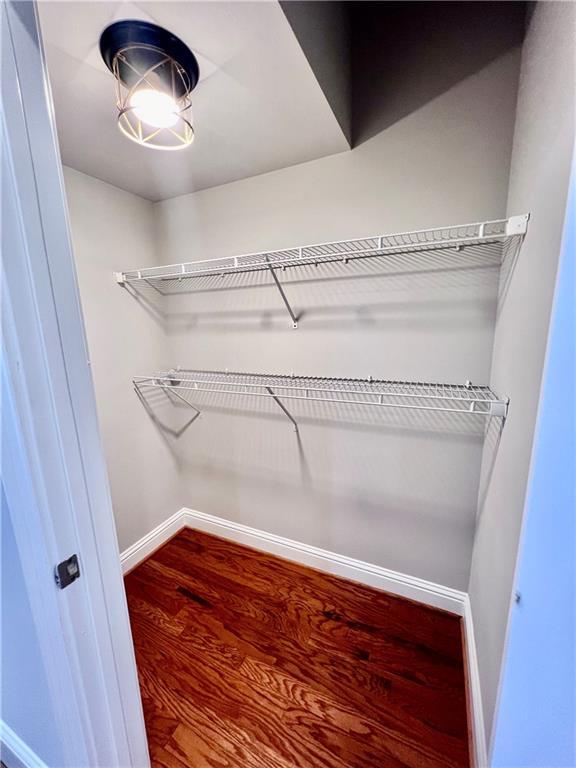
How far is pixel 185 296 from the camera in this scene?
185 cm

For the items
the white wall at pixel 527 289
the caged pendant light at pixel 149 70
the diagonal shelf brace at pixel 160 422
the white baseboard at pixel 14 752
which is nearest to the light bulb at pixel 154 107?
the caged pendant light at pixel 149 70

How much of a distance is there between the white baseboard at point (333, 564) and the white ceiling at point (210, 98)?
6.61 ft

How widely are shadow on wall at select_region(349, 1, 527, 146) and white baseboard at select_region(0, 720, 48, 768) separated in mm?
2464

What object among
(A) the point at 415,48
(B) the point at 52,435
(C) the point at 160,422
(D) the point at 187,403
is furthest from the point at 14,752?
(A) the point at 415,48

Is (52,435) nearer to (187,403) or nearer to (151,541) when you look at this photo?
(187,403)

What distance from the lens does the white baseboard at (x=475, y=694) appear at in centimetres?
93

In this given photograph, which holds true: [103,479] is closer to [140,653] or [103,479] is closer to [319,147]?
[140,653]

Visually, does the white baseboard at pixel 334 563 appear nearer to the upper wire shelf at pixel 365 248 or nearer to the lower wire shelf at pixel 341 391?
the lower wire shelf at pixel 341 391

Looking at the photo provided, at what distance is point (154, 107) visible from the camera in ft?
3.10

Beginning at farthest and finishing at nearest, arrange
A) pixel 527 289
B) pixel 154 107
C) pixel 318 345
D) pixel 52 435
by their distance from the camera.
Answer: pixel 318 345
pixel 154 107
pixel 527 289
pixel 52 435

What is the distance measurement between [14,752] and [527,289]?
2.12 meters

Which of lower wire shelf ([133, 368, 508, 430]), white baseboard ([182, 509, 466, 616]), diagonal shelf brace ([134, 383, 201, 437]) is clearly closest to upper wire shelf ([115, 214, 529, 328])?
lower wire shelf ([133, 368, 508, 430])

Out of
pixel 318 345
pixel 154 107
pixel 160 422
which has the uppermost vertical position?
pixel 154 107

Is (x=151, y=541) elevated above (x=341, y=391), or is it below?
below
